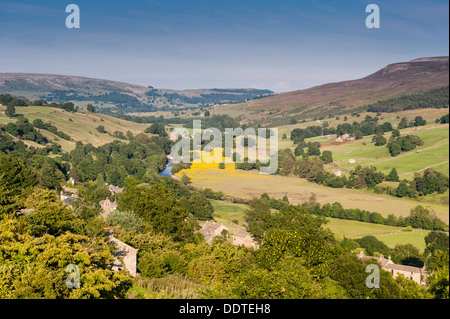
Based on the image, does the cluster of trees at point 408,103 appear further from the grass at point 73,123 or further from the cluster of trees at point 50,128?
the cluster of trees at point 50,128

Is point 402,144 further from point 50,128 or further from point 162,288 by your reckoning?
point 50,128

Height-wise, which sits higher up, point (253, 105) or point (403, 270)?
point (253, 105)

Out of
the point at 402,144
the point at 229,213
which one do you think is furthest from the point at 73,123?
the point at 402,144

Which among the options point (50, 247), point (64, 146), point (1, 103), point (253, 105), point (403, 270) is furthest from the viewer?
point (253, 105)

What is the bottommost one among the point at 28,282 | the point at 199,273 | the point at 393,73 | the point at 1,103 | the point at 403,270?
the point at 403,270

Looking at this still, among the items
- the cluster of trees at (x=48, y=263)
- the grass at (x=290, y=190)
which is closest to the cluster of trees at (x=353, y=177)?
the grass at (x=290, y=190)
